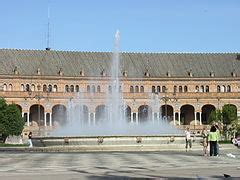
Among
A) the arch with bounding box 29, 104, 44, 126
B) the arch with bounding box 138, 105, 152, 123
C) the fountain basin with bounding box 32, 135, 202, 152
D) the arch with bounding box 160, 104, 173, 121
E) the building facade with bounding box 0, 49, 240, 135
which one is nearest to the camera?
the fountain basin with bounding box 32, 135, 202, 152

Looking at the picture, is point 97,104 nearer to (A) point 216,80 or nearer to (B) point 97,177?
(A) point 216,80

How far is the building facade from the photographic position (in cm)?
10531

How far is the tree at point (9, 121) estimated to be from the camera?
263ft

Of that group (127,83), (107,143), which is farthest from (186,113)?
(107,143)

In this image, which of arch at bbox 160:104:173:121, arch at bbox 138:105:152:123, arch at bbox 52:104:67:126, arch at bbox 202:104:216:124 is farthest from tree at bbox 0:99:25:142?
arch at bbox 202:104:216:124

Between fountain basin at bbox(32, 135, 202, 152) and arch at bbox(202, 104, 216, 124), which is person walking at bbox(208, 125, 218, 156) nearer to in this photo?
fountain basin at bbox(32, 135, 202, 152)

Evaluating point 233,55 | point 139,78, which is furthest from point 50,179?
point 233,55

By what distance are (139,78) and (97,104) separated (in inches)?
426

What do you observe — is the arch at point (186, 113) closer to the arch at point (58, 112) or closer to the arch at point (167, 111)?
the arch at point (167, 111)

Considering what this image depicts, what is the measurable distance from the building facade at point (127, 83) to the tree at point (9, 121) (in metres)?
17.9

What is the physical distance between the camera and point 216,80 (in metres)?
113

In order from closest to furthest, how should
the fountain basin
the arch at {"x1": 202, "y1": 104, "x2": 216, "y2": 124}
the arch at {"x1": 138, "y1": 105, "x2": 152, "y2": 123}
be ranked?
the fountain basin, the arch at {"x1": 138, "y1": 105, "x2": 152, "y2": 123}, the arch at {"x1": 202, "y1": 104, "x2": 216, "y2": 124}

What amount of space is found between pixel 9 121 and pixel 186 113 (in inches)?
1681

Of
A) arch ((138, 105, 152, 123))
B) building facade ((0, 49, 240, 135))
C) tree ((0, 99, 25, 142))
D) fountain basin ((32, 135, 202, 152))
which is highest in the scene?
building facade ((0, 49, 240, 135))
